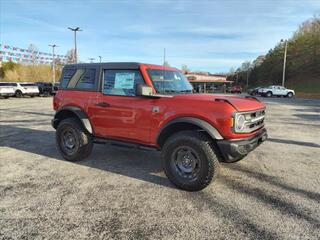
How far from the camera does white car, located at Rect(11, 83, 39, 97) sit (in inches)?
1228

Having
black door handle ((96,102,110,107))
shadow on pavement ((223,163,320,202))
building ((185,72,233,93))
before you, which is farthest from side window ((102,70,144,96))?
shadow on pavement ((223,163,320,202))

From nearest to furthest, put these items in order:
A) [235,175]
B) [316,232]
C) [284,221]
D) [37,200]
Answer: [316,232]
[284,221]
[37,200]
[235,175]

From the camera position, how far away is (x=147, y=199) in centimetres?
425

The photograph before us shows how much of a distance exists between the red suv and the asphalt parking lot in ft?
1.59

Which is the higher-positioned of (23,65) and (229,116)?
(23,65)

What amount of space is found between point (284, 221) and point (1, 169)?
499 cm

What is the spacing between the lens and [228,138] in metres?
4.35

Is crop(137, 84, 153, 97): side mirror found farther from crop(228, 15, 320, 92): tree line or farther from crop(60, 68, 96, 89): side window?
crop(228, 15, 320, 92): tree line

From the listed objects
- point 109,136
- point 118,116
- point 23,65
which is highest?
point 23,65

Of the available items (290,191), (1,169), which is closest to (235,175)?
(290,191)

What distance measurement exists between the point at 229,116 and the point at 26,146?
559 centimetres

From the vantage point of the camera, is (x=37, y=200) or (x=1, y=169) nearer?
(x=37, y=200)

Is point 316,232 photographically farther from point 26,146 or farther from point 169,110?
point 26,146

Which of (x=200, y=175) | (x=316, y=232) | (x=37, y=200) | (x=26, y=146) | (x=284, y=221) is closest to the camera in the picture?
(x=316, y=232)
